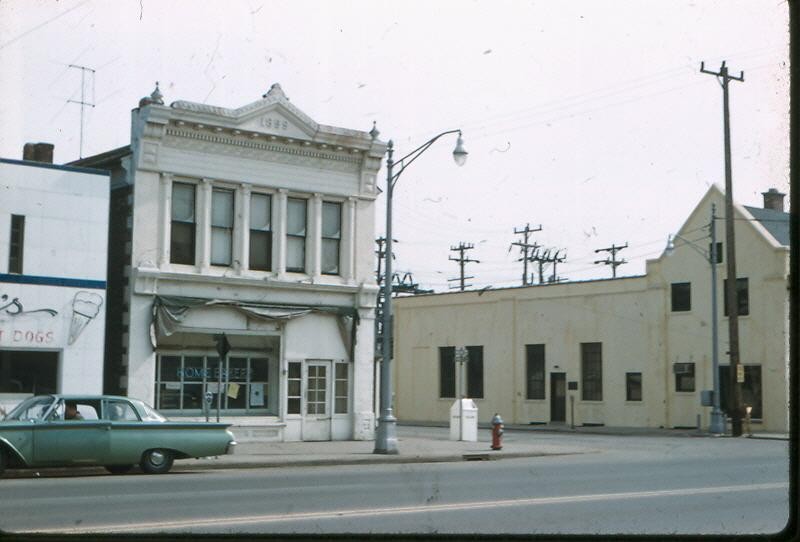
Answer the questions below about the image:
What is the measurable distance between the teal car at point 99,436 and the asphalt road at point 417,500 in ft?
1.36

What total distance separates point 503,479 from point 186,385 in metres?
12.0

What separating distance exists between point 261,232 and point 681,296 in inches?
911

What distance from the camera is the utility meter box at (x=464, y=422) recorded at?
32.1m

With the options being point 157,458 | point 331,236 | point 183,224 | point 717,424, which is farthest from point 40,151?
point 717,424

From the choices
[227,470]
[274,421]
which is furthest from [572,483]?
[274,421]

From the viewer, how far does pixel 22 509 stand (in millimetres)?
12891

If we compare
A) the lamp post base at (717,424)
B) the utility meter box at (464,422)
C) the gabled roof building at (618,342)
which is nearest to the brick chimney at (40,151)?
the utility meter box at (464,422)

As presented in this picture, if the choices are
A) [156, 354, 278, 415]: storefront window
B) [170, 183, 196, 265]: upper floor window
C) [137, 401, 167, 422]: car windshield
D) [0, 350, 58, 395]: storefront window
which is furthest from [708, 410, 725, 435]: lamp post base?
[137, 401, 167, 422]: car windshield

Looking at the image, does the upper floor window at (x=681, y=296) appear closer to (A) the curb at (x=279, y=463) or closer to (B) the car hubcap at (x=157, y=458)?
(A) the curb at (x=279, y=463)

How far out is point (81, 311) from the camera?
2547 cm

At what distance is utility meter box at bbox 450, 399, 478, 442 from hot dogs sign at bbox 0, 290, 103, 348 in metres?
11.4

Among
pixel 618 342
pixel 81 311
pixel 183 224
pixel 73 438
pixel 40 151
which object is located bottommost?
pixel 73 438

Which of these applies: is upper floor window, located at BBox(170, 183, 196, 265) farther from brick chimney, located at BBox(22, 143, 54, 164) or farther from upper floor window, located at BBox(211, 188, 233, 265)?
brick chimney, located at BBox(22, 143, 54, 164)

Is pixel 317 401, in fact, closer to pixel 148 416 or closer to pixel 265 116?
pixel 265 116
